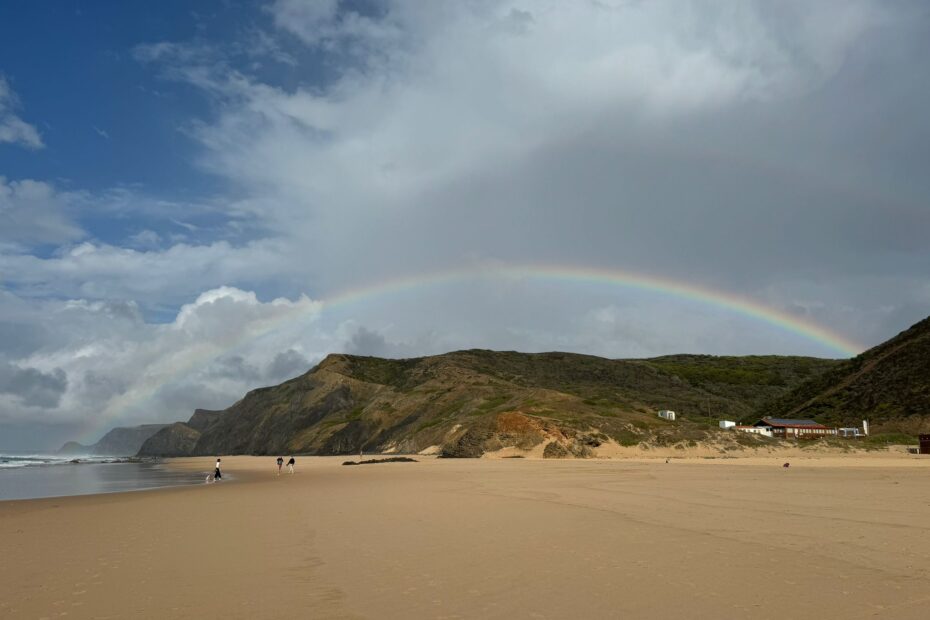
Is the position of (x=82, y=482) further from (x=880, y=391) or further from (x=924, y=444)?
(x=880, y=391)

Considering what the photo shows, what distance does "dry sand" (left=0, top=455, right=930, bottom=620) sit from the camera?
9.42 meters

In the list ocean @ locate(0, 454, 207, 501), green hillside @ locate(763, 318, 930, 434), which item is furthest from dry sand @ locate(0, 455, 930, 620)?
green hillside @ locate(763, 318, 930, 434)

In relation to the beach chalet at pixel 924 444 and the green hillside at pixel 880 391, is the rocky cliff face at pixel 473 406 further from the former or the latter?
the beach chalet at pixel 924 444

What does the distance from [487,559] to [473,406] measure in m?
101

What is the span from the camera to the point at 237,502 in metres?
27.9

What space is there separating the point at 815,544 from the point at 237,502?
22.5 m

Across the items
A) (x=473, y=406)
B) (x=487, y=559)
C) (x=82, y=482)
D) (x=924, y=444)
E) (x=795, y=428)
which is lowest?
(x=82, y=482)

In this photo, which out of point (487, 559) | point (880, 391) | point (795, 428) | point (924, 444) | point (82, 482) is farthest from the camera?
point (880, 391)

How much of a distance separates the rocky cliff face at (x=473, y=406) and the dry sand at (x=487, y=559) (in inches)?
2209

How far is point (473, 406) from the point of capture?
114 metres

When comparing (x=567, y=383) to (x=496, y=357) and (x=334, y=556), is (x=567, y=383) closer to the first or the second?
(x=496, y=357)

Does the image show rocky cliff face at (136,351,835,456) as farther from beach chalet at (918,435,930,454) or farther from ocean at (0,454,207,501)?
ocean at (0,454,207,501)

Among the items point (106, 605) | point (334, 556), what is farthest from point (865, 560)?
point (106, 605)

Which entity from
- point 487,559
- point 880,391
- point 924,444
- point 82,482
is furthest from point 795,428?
point 487,559
